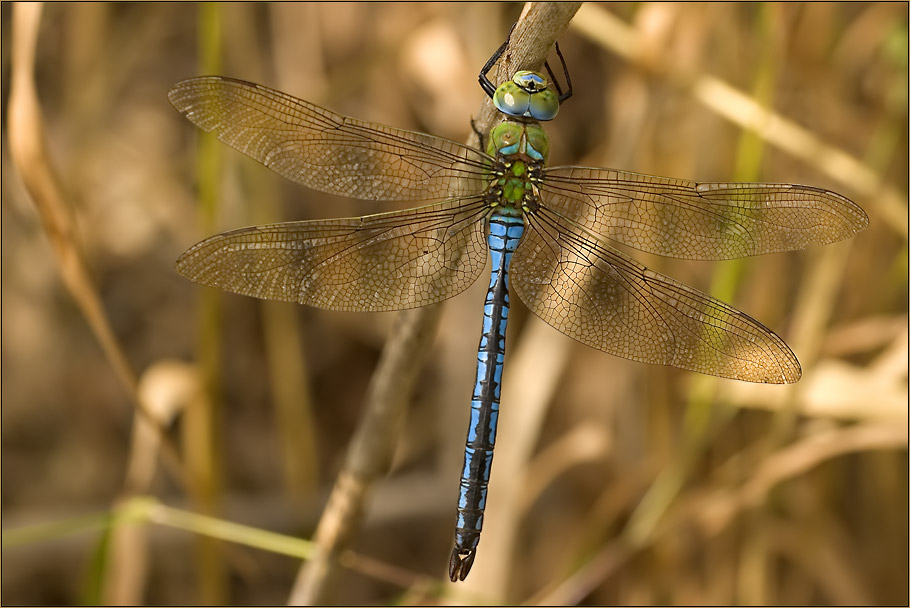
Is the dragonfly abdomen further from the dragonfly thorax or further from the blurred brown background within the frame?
the blurred brown background

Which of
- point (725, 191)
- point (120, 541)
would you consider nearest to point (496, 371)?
point (725, 191)

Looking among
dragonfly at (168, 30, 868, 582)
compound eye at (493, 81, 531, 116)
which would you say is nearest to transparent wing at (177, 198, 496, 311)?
dragonfly at (168, 30, 868, 582)

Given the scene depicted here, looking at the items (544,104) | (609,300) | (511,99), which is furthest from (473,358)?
(511,99)

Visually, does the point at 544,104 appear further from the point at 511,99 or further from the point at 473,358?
the point at 473,358

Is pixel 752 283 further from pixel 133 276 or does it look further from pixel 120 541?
pixel 133 276

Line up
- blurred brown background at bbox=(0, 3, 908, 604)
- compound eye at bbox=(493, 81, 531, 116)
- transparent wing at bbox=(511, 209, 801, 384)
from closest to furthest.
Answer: compound eye at bbox=(493, 81, 531, 116) < transparent wing at bbox=(511, 209, 801, 384) < blurred brown background at bbox=(0, 3, 908, 604)
